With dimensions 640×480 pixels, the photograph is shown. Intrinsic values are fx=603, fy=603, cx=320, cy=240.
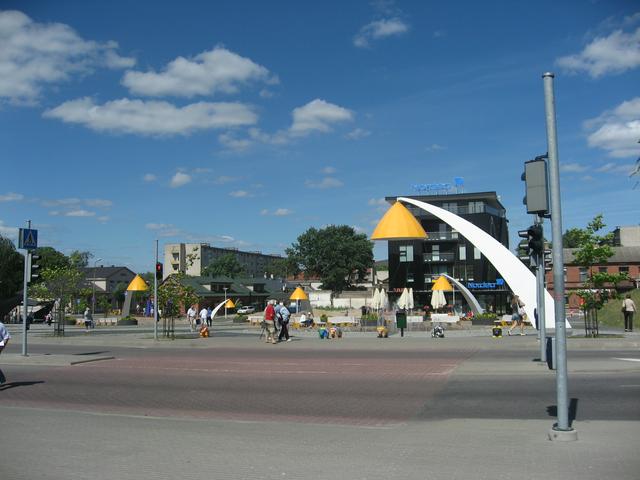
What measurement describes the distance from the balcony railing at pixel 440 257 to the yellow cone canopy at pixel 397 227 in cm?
3141

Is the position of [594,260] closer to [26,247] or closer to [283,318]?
[283,318]

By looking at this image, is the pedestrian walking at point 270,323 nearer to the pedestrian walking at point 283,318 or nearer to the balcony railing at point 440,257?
the pedestrian walking at point 283,318

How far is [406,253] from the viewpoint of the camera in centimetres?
7931

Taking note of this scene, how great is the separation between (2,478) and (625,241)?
319 ft

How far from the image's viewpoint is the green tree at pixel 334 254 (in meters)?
106

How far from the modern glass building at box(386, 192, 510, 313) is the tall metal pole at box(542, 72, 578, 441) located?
69.4 metres

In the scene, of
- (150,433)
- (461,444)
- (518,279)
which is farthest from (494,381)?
(518,279)

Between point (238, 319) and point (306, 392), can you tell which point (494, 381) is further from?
point (238, 319)

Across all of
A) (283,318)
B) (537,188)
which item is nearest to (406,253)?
(283,318)

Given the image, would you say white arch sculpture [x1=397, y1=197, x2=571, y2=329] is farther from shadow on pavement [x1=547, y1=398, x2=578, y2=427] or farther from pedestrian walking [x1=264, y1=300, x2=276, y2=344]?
shadow on pavement [x1=547, y1=398, x2=578, y2=427]

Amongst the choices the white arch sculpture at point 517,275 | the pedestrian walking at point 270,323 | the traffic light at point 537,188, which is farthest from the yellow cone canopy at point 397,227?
the traffic light at point 537,188

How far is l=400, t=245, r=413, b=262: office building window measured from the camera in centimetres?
7919

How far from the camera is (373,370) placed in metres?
16.1

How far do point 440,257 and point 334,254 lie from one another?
3048 centimetres
